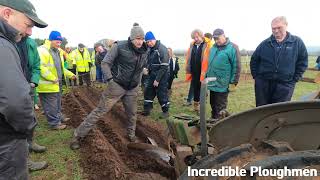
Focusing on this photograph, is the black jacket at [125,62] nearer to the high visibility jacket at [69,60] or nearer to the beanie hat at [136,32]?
the beanie hat at [136,32]

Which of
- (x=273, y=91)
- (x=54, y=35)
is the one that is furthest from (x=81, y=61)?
(x=273, y=91)

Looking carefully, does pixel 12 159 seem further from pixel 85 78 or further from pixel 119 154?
pixel 85 78

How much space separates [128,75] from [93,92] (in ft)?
23.7

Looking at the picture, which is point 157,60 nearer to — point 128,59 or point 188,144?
point 128,59

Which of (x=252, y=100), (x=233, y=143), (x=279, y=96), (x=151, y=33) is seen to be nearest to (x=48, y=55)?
(x=151, y=33)

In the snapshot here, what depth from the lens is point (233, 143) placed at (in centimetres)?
242

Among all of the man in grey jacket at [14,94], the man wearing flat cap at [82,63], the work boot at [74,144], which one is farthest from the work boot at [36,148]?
the man wearing flat cap at [82,63]

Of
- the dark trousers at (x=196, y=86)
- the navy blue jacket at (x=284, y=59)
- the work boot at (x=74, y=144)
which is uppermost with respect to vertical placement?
the navy blue jacket at (x=284, y=59)

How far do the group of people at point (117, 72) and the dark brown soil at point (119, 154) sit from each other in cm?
33

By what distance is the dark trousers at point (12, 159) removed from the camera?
2.50m

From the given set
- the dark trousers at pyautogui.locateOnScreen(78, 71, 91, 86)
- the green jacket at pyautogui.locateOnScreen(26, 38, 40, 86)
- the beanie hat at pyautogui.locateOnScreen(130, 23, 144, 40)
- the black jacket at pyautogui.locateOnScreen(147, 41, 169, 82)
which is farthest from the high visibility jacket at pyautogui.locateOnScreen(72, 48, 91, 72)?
the beanie hat at pyautogui.locateOnScreen(130, 23, 144, 40)

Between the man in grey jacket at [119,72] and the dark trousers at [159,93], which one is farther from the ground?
the man in grey jacket at [119,72]

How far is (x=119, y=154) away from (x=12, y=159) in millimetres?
3077

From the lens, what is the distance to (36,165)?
4895 mm
